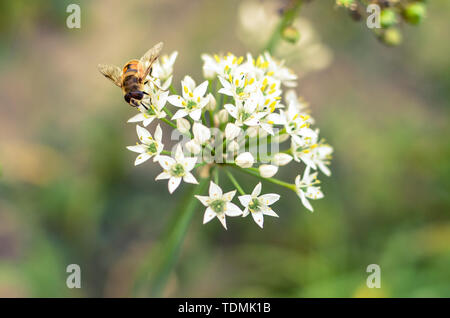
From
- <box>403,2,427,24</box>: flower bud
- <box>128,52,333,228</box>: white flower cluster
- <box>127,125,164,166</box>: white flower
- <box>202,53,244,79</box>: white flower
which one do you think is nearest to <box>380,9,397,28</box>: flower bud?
<box>403,2,427,24</box>: flower bud

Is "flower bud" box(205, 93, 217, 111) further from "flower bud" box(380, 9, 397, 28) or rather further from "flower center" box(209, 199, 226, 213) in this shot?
"flower bud" box(380, 9, 397, 28)

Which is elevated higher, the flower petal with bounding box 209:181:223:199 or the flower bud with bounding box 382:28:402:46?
the flower bud with bounding box 382:28:402:46

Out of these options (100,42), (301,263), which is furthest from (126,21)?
(301,263)

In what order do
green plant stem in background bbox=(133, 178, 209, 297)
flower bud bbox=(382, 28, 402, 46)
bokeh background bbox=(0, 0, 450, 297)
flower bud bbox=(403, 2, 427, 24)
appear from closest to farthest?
1. green plant stem in background bbox=(133, 178, 209, 297)
2. flower bud bbox=(403, 2, 427, 24)
3. flower bud bbox=(382, 28, 402, 46)
4. bokeh background bbox=(0, 0, 450, 297)

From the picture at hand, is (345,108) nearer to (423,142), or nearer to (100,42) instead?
(423,142)

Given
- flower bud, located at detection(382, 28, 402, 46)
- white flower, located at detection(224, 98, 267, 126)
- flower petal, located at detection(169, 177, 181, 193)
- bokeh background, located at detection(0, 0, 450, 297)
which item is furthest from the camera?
bokeh background, located at detection(0, 0, 450, 297)

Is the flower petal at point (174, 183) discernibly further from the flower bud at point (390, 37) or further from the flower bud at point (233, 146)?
the flower bud at point (390, 37)

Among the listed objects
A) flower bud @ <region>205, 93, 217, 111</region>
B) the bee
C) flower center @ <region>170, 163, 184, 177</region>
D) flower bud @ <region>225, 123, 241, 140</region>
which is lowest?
flower center @ <region>170, 163, 184, 177</region>
